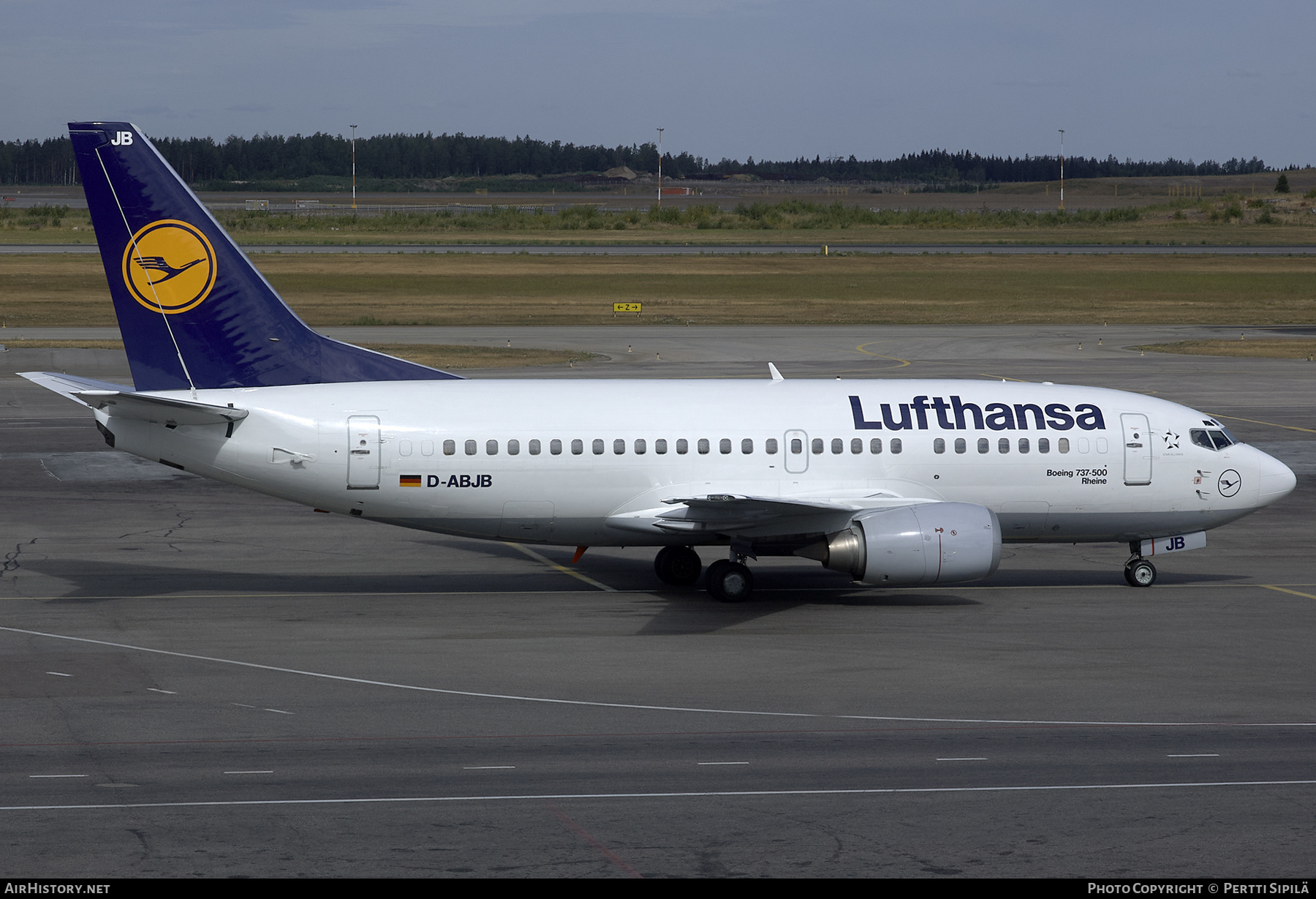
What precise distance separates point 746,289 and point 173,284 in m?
82.2

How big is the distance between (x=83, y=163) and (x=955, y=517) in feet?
60.5


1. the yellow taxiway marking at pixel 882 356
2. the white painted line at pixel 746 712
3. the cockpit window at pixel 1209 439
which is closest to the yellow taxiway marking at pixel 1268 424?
the yellow taxiway marking at pixel 882 356

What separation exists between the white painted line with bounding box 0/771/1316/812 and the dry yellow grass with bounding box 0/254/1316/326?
6899cm

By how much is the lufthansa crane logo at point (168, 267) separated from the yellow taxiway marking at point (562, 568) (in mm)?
10031

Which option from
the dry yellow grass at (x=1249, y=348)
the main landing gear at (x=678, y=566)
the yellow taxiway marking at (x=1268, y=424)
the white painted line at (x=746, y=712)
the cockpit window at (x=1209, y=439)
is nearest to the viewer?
the white painted line at (x=746, y=712)

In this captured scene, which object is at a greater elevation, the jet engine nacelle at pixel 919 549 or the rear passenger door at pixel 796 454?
the rear passenger door at pixel 796 454

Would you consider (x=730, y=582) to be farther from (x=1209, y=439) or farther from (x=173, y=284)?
(x=173, y=284)

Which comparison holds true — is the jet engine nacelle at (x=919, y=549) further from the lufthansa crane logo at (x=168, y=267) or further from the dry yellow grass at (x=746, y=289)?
the dry yellow grass at (x=746, y=289)

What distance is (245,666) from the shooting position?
22.9 meters

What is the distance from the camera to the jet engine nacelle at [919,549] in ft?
84.1

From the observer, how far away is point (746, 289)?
351 ft

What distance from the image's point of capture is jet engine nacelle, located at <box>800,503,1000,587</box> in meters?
25.6

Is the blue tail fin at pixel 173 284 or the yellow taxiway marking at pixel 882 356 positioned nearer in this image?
the blue tail fin at pixel 173 284

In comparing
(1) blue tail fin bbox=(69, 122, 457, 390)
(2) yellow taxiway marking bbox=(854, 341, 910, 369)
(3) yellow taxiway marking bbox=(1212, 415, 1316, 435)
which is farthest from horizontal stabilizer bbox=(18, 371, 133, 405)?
(2) yellow taxiway marking bbox=(854, 341, 910, 369)
